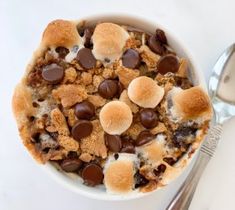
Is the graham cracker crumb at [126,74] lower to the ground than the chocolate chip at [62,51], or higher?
lower

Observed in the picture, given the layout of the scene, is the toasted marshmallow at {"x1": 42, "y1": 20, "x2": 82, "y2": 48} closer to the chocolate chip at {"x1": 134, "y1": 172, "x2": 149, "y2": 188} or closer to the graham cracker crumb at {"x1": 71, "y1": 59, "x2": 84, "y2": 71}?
the graham cracker crumb at {"x1": 71, "y1": 59, "x2": 84, "y2": 71}

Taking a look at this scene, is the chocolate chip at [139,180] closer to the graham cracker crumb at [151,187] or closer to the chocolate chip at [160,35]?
the graham cracker crumb at [151,187]

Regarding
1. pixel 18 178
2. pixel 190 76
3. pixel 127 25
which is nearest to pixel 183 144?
pixel 190 76

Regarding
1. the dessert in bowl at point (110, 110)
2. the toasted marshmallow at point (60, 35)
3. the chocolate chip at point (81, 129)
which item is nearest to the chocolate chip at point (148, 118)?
the dessert in bowl at point (110, 110)

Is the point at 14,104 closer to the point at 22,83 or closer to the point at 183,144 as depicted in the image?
the point at 22,83

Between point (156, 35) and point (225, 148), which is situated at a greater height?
point (156, 35)
